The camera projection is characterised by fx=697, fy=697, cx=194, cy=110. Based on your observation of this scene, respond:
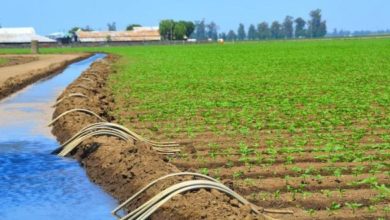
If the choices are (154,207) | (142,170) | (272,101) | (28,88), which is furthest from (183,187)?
(28,88)

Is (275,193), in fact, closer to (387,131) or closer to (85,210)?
(85,210)

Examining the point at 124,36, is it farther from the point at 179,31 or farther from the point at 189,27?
the point at 189,27

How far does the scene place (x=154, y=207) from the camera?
6750 millimetres

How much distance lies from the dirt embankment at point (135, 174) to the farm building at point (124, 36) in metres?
154

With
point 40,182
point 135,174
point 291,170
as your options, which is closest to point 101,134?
point 40,182

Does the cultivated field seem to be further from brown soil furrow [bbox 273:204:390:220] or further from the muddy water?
the muddy water

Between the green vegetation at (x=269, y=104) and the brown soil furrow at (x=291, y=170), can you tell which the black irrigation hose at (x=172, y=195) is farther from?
the green vegetation at (x=269, y=104)

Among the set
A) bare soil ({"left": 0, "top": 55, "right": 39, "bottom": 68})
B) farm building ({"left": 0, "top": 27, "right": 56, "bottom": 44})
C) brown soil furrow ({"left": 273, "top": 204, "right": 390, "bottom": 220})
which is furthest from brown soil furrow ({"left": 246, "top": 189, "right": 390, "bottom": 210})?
farm building ({"left": 0, "top": 27, "right": 56, "bottom": 44})

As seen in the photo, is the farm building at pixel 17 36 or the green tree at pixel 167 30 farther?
the green tree at pixel 167 30

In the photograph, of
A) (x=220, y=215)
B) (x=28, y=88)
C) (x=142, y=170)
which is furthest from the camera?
(x=28, y=88)

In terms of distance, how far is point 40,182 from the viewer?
30.1 ft

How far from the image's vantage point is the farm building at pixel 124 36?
6590 inches

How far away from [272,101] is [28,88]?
1152 cm

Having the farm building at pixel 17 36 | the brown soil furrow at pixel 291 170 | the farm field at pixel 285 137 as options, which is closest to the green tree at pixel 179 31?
the farm building at pixel 17 36
